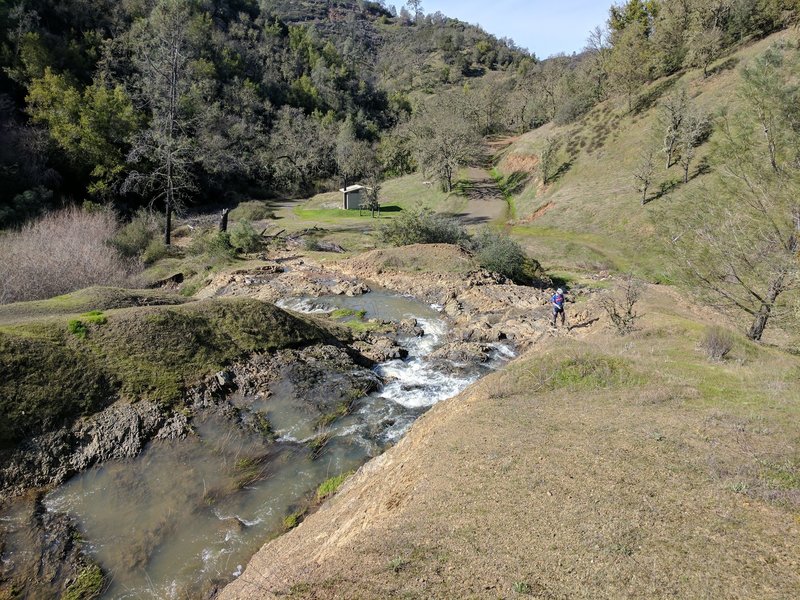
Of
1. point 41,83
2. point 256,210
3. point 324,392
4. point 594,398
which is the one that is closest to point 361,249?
point 256,210

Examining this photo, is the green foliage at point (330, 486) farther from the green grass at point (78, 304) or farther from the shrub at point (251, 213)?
the shrub at point (251, 213)

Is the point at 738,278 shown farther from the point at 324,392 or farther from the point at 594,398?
the point at 324,392

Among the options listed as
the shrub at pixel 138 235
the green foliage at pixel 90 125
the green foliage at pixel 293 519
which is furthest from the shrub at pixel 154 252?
the green foliage at pixel 293 519

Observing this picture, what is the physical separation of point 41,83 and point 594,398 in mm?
61221

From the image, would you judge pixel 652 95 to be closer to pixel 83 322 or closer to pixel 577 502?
pixel 577 502

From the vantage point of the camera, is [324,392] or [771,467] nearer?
[771,467]

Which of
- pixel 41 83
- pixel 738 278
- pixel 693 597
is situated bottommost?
pixel 693 597

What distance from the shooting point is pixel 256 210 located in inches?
2061

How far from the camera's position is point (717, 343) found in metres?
13.4

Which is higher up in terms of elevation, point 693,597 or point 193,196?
point 193,196

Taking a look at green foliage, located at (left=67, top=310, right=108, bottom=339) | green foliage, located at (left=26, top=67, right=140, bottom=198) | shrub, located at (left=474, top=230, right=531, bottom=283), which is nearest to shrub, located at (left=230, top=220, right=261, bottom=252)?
green foliage, located at (left=26, top=67, right=140, bottom=198)

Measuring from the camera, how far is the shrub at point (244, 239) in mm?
34906

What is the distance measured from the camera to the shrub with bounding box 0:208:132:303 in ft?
62.9

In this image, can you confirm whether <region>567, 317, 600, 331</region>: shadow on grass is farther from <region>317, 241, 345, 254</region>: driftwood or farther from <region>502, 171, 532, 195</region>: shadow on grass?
<region>502, 171, 532, 195</region>: shadow on grass
